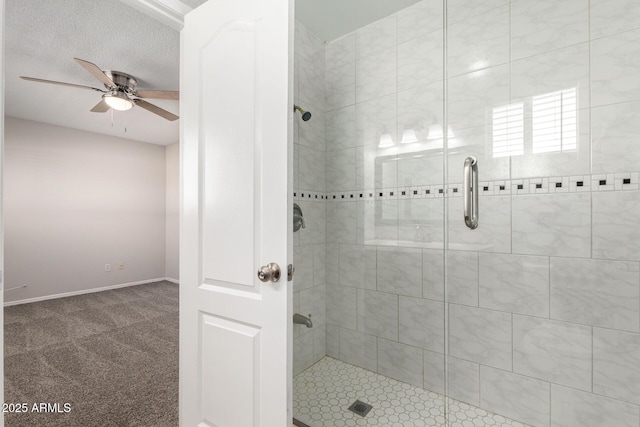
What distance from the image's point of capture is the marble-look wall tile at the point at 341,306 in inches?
86.3

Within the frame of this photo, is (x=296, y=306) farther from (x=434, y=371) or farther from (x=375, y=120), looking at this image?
(x=375, y=120)

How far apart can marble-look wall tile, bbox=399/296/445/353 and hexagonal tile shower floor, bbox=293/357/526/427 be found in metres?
0.28

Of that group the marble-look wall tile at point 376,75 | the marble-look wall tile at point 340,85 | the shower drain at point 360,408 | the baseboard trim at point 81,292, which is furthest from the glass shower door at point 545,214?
the baseboard trim at point 81,292

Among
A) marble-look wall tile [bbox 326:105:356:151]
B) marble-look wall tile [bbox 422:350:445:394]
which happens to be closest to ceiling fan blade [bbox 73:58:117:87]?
marble-look wall tile [bbox 326:105:356:151]

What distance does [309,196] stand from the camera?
211 centimetres

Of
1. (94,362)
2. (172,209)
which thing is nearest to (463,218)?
(94,362)

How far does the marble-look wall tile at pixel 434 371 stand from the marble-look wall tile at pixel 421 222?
691 millimetres

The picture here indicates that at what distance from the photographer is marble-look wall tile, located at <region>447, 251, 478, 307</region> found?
1.80 m

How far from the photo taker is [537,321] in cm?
162

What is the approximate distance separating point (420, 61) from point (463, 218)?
1034 mm

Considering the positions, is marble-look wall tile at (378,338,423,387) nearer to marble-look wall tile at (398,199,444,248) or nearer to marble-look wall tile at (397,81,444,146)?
marble-look wall tile at (398,199,444,248)

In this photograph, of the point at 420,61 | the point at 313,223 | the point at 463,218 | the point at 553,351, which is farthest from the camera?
the point at 313,223

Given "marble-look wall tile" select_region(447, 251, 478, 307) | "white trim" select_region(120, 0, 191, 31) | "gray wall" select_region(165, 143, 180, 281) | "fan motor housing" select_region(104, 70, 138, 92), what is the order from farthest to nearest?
1. "gray wall" select_region(165, 143, 180, 281)
2. "fan motor housing" select_region(104, 70, 138, 92)
3. "marble-look wall tile" select_region(447, 251, 478, 307)
4. "white trim" select_region(120, 0, 191, 31)

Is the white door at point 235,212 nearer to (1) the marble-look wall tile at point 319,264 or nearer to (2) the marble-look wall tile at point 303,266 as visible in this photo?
(2) the marble-look wall tile at point 303,266
